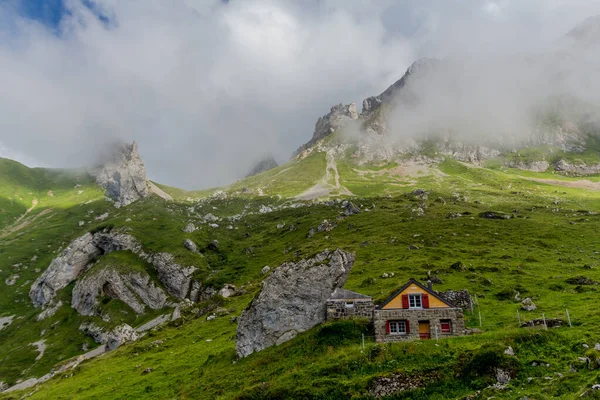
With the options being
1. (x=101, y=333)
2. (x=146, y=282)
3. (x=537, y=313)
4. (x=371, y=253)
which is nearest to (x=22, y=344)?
(x=101, y=333)

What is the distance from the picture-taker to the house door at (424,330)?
1409 inches

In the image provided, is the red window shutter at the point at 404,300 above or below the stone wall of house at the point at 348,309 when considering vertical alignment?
above

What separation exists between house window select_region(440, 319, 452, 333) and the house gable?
150 centimetres

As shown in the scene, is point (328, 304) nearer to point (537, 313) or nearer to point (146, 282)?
point (537, 313)

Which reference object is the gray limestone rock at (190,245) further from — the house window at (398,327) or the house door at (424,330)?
the house door at (424,330)

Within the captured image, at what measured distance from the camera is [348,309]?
39.5 metres

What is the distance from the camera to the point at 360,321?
36812mm

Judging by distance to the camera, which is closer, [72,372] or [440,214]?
[72,372]

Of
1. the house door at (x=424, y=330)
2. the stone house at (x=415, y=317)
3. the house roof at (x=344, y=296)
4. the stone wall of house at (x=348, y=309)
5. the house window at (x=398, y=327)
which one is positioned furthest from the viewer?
the house roof at (x=344, y=296)

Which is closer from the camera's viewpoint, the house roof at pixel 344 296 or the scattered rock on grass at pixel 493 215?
the house roof at pixel 344 296

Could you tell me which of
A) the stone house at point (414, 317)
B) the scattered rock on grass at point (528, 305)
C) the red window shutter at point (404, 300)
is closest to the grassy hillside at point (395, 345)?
the scattered rock on grass at point (528, 305)

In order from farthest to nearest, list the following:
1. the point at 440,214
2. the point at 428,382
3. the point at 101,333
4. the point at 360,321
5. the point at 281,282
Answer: the point at 440,214 → the point at 101,333 → the point at 281,282 → the point at 360,321 → the point at 428,382

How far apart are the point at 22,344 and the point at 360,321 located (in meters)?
188

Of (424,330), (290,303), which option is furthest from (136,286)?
(424,330)
